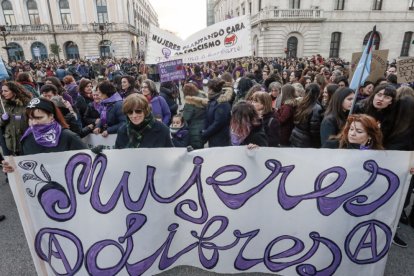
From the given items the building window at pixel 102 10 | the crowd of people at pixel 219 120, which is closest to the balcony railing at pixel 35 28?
the building window at pixel 102 10

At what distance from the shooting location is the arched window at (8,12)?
40.6 m

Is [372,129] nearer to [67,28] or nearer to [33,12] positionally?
[67,28]

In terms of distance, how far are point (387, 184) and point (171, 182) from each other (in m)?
1.71

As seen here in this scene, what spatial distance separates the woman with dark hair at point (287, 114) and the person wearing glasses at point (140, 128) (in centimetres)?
184

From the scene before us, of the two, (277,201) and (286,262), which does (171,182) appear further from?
(286,262)

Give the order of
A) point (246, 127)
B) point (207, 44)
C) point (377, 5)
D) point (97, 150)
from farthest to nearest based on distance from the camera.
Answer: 1. point (377, 5)
2. point (207, 44)
3. point (246, 127)
4. point (97, 150)

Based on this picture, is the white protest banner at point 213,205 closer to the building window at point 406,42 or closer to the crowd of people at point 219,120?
the crowd of people at point 219,120

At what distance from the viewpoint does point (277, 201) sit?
219 centimetres

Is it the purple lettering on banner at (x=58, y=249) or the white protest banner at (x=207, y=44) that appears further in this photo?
the white protest banner at (x=207, y=44)

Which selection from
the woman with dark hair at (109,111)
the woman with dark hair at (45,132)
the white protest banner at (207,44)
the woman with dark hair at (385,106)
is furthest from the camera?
the white protest banner at (207,44)

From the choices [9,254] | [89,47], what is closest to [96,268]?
[9,254]

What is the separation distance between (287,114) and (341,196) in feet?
5.89

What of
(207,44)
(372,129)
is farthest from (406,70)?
Answer: (207,44)

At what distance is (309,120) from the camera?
3441 millimetres
